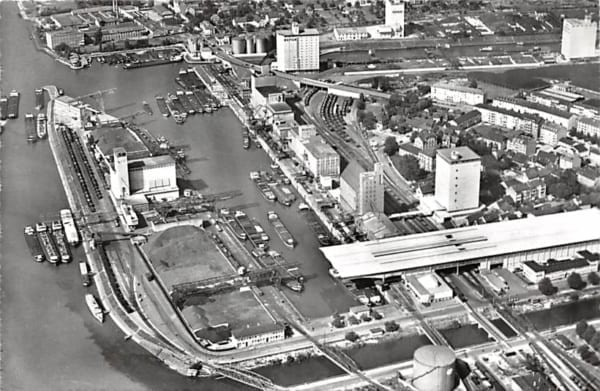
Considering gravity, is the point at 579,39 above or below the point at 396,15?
below

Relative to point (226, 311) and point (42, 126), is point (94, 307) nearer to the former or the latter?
point (226, 311)

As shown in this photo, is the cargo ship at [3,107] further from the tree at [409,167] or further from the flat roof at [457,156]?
the flat roof at [457,156]

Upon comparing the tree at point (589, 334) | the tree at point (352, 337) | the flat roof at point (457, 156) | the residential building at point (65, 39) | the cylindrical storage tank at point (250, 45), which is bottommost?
the tree at point (352, 337)

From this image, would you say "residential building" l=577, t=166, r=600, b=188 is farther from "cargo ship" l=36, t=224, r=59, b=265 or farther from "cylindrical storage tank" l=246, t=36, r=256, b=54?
"cylindrical storage tank" l=246, t=36, r=256, b=54

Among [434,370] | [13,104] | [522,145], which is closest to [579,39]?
[522,145]

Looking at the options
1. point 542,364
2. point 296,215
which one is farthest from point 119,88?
point 542,364

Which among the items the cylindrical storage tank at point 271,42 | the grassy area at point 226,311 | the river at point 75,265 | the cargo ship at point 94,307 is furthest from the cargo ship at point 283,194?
the cylindrical storage tank at point 271,42
